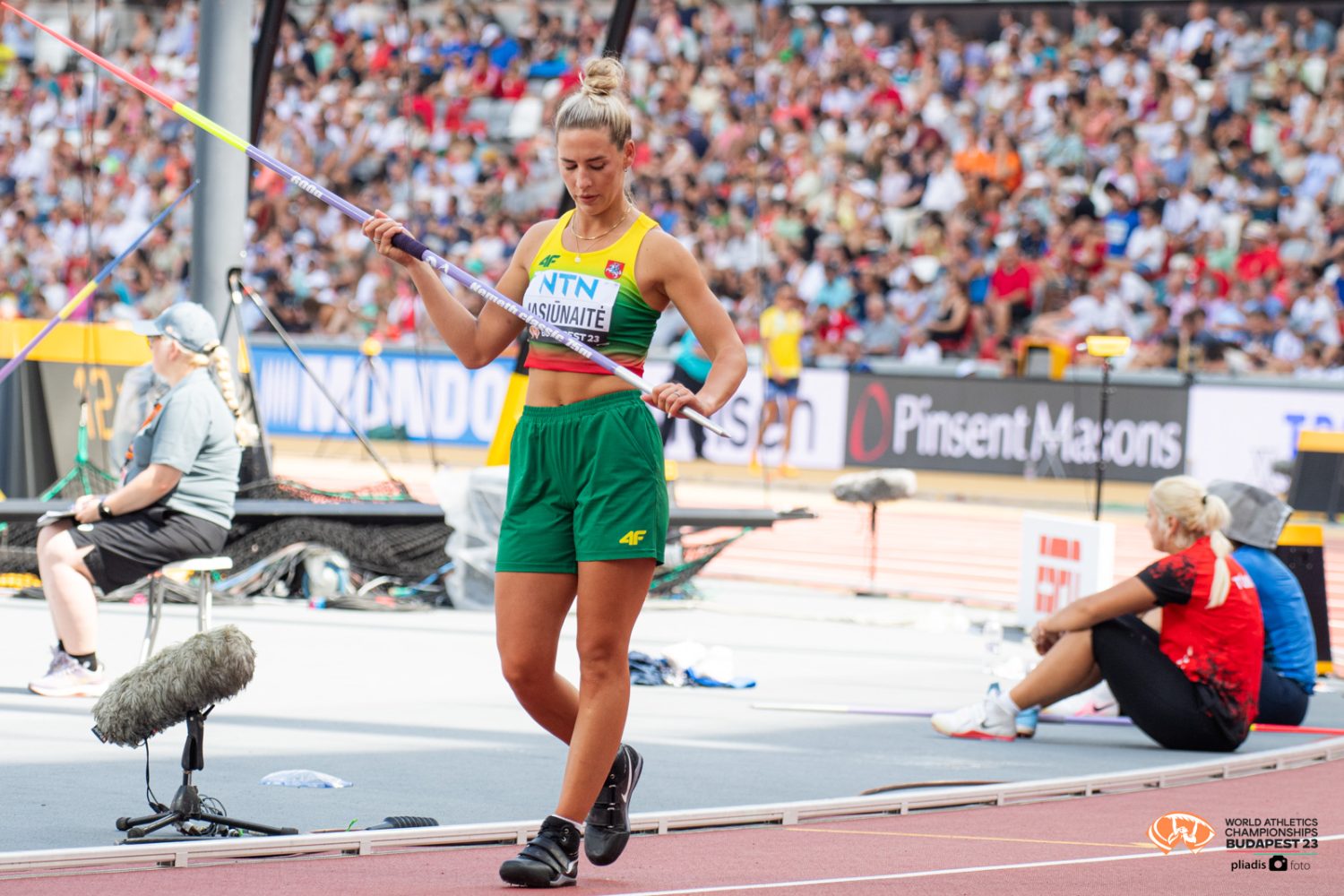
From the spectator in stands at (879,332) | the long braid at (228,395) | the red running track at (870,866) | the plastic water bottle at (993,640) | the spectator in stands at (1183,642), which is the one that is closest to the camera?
the red running track at (870,866)

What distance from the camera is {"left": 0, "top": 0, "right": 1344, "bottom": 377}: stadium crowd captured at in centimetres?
2064

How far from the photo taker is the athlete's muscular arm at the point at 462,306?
184 inches

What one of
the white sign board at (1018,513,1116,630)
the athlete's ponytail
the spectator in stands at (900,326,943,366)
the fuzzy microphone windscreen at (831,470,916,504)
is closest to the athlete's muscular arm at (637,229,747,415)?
the athlete's ponytail

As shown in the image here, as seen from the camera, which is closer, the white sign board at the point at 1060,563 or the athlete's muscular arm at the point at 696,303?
the athlete's muscular arm at the point at 696,303

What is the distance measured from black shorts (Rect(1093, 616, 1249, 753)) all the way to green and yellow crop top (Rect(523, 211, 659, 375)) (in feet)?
10.3

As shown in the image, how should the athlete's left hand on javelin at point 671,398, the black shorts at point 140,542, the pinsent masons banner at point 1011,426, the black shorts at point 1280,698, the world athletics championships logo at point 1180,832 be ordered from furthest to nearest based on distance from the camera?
the pinsent masons banner at point 1011,426 → the black shorts at point 1280,698 → the black shorts at point 140,542 → the world athletics championships logo at point 1180,832 → the athlete's left hand on javelin at point 671,398

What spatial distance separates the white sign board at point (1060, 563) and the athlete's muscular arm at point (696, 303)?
185 inches

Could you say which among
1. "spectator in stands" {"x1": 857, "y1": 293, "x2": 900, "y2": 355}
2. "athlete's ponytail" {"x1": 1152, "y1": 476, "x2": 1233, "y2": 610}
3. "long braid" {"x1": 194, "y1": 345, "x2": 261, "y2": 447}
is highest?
"spectator in stands" {"x1": 857, "y1": 293, "x2": 900, "y2": 355}

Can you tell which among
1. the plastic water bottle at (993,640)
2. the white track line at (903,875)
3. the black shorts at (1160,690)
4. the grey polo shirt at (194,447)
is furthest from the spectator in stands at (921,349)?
the white track line at (903,875)

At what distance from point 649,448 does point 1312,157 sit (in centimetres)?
1787

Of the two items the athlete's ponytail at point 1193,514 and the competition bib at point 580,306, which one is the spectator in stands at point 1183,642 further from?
the competition bib at point 580,306

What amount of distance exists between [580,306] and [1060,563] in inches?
220

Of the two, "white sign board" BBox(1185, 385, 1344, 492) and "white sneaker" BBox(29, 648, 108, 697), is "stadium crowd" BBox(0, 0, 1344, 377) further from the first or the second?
"white sneaker" BBox(29, 648, 108, 697)

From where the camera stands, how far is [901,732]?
7.46m
